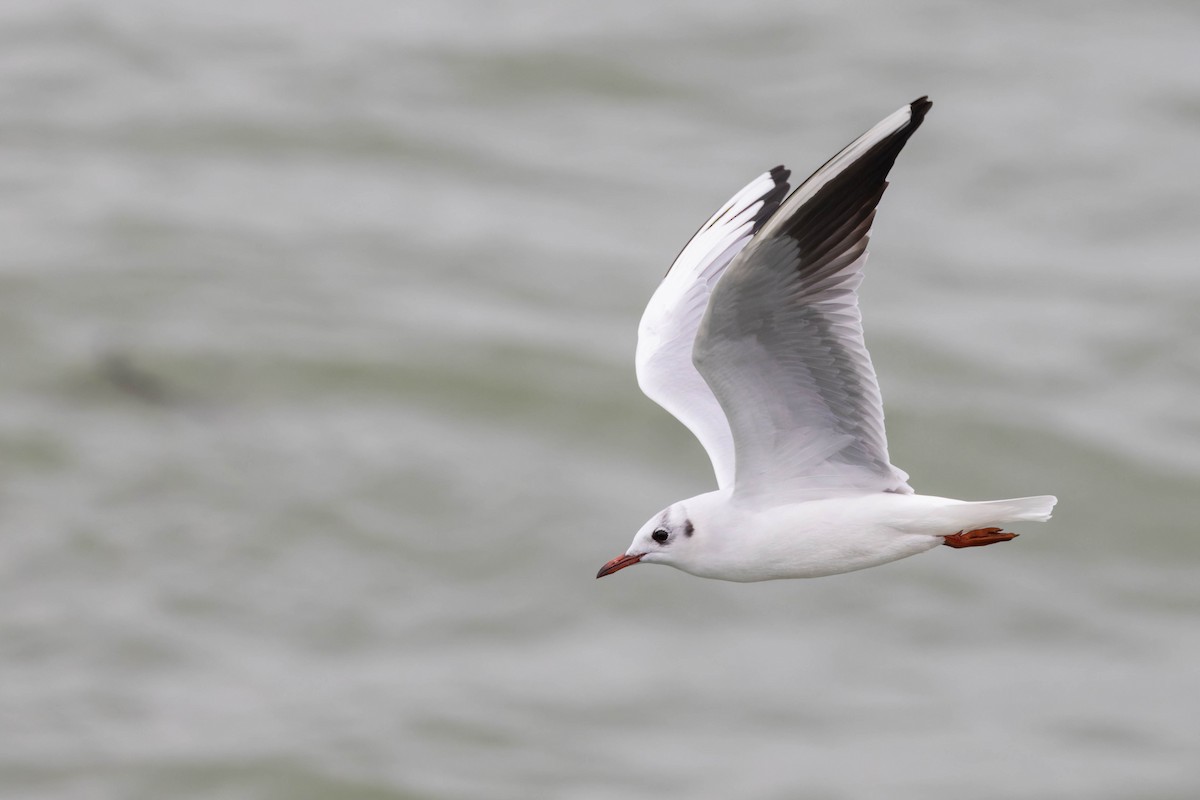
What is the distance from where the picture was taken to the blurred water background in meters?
14.7

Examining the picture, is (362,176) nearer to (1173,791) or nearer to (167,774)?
(167,774)

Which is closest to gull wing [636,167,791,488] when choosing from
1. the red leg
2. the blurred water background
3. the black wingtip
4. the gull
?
the gull

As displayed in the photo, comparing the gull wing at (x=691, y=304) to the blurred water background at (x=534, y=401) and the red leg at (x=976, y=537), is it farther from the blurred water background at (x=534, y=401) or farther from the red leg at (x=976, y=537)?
the blurred water background at (x=534, y=401)

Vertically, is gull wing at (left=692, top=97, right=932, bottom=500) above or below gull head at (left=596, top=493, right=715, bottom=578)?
above

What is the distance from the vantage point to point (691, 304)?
6934mm

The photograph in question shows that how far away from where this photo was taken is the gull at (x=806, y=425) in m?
5.37

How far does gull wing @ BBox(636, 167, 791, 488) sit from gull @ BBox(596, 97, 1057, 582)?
383 millimetres

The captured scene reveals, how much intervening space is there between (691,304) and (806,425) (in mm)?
1193

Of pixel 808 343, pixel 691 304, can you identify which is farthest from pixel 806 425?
pixel 691 304

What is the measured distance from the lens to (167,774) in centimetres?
1416

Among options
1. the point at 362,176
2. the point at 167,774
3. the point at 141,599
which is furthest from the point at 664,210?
the point at 167,774

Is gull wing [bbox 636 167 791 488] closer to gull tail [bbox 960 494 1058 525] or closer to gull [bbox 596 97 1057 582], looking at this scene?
gull [bbox 596 97 1057 582]

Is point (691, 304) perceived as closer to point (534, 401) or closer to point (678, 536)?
point (678, 536)

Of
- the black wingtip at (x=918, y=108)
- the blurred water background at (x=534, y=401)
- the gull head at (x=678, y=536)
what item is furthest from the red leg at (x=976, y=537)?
the blurred water background at (x=534, y=401)
